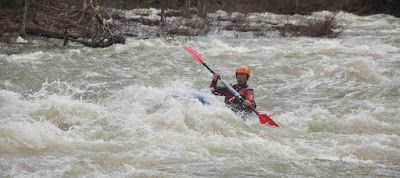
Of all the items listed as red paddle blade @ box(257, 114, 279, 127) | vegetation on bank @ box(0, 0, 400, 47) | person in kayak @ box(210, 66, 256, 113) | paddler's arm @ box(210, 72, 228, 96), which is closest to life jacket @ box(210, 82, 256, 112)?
person in kayak @ box(210, 66, 256, 113)

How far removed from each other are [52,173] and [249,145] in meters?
2.30

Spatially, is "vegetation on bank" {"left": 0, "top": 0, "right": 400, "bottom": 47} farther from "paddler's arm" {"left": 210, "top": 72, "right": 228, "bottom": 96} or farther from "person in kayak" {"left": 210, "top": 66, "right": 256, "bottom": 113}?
"person in kayak" {"left": 210, "top": 66, "right": 256, "bottom": 113}

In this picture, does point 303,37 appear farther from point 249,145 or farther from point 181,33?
point 249,145

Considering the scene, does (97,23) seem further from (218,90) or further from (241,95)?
(241,95)

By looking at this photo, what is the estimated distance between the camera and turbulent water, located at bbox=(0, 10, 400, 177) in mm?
4230

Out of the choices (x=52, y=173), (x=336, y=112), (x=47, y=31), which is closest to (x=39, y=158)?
(x=52, y=173)

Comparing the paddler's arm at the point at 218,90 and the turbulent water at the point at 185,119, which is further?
the paddler's arm at the point at 218,90

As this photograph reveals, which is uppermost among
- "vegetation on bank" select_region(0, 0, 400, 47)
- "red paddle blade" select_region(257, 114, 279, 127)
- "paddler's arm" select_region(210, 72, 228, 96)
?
"vegetation on bank" select_region(0, 0, 400, 47)

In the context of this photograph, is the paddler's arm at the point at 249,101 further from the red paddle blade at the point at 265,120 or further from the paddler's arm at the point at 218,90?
the paddler's arm at the point at 218,90

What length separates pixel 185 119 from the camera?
5918mm

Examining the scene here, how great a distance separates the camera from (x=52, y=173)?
3.70 metres

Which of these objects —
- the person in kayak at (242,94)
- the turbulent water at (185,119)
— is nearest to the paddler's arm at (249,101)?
the person in kayak at (242,94)

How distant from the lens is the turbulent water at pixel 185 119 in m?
4.23

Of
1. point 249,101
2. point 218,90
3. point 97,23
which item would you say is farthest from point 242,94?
point 97,23
